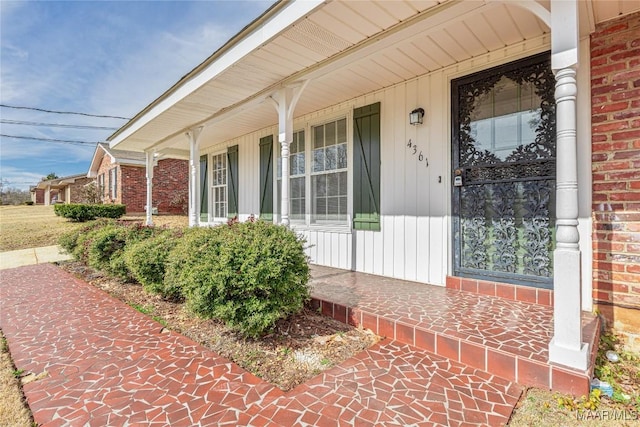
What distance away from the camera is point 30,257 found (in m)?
7.94

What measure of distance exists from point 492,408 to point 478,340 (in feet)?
1.78

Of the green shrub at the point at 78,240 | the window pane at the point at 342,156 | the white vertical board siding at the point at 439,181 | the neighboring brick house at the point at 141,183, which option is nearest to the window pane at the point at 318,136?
the window pane at the point at 342,156

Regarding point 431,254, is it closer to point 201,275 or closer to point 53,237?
point 201,275

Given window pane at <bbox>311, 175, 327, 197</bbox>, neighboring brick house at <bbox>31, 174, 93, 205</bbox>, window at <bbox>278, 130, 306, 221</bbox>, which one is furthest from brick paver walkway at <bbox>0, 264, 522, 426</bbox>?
neighboring brick house at <bbox>31, 174, 93, 205</bbox>

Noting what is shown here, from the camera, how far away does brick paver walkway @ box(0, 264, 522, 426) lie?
1.74 m

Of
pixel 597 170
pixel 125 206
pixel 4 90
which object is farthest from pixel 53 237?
pixel 597 170

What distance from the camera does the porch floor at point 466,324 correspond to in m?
1.99

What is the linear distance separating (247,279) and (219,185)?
6.02m

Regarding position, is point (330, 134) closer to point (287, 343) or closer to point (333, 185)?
point (333, 185)

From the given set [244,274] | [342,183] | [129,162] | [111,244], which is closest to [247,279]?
[244,274]

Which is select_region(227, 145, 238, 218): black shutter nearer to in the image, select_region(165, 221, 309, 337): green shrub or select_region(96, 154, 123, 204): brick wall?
select_region(165, 221, 309, 337): green shrub

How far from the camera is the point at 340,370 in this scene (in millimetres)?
2236

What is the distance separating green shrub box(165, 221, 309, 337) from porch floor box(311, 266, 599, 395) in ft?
2.41

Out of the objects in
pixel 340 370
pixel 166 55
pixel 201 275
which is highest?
pixel 166 55
